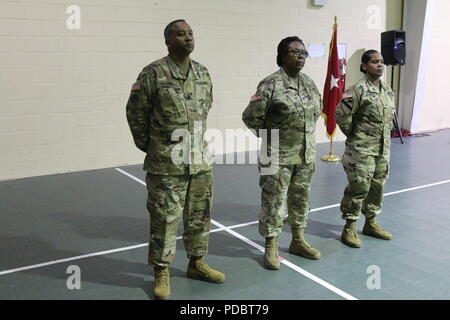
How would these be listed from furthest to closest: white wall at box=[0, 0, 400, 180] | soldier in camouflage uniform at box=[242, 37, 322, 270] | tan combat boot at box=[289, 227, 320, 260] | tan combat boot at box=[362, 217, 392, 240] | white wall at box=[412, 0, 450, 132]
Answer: white wall at box=[412, 0, 450, 132]
white wall at box=[0, 0, 400, 180]
tan combat boot at box=[362, 217, 392, 240]
tan combat boot at box=[289, 227, 320, 260]
soldier in camouflage uniform at box=[242, 37, 322, 270]

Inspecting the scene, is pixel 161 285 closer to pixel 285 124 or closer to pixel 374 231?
pixel 285 124

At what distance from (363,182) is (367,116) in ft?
1.49

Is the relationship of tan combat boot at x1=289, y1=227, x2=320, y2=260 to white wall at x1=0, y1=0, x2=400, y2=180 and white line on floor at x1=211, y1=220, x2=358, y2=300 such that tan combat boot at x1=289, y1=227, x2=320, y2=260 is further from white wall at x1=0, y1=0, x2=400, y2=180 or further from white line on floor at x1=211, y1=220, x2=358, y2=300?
white wall at x1=0, y1=0, x2=400, y2=180

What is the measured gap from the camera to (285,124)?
280 centimetres

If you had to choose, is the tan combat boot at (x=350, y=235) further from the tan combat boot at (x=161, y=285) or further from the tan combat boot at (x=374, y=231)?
the tan combat boot at (x=161, y=285)

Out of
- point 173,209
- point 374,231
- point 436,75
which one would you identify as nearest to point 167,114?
point 173,209

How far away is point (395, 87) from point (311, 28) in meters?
2.28

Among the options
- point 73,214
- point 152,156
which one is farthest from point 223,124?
point 152,156

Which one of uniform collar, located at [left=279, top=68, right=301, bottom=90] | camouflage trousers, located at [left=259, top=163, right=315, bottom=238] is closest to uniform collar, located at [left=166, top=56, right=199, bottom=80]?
uniform collar, located at [left=279, top=68, right=301, bottom=90]

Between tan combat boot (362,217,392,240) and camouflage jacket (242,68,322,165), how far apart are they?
924mm

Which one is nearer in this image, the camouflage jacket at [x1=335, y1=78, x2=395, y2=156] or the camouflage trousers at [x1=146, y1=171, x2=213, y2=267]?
the camouflage trousers at [x1=146, y1=171, x2=213, y2=267]

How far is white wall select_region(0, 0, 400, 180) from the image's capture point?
16.8 ft

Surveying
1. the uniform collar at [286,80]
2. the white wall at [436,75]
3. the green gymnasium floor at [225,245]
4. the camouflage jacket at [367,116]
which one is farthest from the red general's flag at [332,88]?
the uniform collar at [286,80]

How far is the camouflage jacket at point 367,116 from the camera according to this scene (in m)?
3.08
